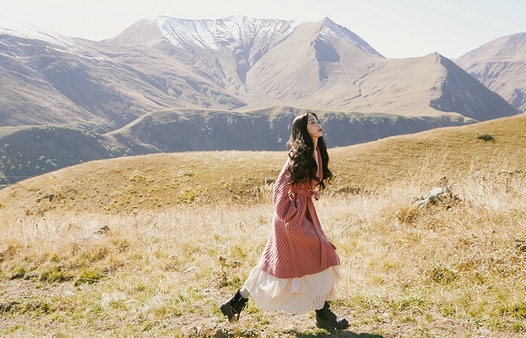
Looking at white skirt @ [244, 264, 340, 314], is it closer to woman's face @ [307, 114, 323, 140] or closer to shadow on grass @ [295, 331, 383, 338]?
shadow on grass @ [295, 331, 383, 338]

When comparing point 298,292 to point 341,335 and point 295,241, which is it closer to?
point 295,241

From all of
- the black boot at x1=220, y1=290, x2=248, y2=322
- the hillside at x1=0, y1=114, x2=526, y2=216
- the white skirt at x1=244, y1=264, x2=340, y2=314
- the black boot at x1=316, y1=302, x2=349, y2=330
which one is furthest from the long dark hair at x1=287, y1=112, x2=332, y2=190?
the hillside at x1=0, y1=114, x2=526, y2=216

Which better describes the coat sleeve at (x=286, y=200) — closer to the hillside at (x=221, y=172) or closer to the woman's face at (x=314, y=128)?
the woman's face at (x=314, y=128)

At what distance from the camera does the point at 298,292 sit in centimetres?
484

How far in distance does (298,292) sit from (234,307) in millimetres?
1028

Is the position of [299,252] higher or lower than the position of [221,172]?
higher

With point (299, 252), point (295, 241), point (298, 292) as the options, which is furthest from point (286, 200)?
point (298, 292)

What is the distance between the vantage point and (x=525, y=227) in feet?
20.7

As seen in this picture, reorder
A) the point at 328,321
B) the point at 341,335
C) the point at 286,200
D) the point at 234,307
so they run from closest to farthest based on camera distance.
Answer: the point at 341,335 → the point at 286,200 → the point at 328,321 → the point at 234,307

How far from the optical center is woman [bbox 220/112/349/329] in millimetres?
4812

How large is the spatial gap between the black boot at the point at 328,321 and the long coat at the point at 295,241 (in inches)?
25.6

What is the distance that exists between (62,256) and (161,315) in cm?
439

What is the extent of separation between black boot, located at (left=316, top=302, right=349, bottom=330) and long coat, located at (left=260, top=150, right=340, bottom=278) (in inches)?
25.6

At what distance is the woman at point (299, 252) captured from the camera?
4.81 m
